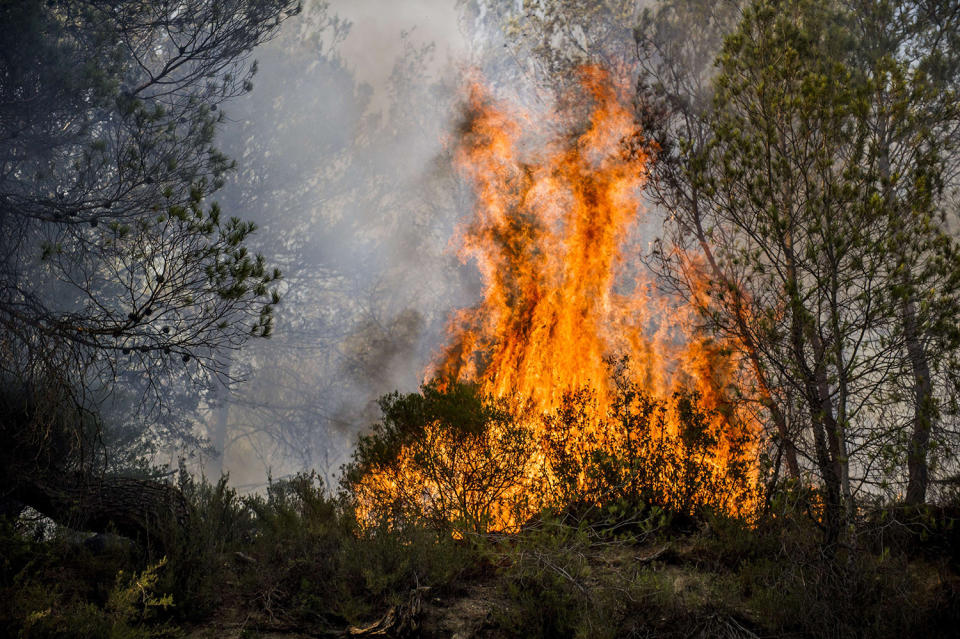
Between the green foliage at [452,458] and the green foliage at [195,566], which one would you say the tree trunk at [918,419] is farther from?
the green foliage at [195,566]

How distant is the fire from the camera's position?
9.26 meters

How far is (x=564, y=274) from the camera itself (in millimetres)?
10367

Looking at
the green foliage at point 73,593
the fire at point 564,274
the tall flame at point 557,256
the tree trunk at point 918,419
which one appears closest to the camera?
the green foliage at point 73,593

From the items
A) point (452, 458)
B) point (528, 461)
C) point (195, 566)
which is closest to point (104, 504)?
point (195, 566)

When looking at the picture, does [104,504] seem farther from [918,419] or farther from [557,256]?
[918,419]

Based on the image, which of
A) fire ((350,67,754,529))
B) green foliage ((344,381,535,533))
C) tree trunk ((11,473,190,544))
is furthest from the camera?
fire ((350,67,754,529))

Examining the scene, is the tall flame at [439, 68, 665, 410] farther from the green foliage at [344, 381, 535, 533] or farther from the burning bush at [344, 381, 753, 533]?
the green foliage at [344, 381, 535, 533]

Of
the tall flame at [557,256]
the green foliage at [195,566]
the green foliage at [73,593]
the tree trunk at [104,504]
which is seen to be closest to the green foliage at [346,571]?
the green foliage at [195,566]

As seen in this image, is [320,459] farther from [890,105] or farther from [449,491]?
[890,105]

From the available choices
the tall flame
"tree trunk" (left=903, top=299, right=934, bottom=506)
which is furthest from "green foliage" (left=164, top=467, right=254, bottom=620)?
"tree trunk" (left=903, top=299, right=934, bottom=506)

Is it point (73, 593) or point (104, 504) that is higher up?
point (104, 504)

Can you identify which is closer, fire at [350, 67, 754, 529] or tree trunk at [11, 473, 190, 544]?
tree trunk at [11, 473, 190, 544]

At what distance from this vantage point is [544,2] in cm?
1412

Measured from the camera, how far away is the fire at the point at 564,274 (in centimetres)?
926
